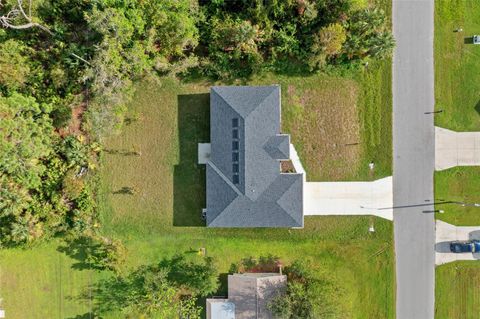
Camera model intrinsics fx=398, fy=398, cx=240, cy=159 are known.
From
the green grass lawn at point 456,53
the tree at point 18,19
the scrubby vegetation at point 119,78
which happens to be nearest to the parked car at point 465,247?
the scrubby vegetation at point 119,78

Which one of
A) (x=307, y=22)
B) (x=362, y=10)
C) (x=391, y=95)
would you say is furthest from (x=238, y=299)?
(x=362, y=10)

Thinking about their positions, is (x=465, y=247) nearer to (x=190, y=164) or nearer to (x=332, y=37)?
(x=332, y=37)

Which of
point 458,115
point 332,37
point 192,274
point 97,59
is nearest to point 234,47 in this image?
point 332,37

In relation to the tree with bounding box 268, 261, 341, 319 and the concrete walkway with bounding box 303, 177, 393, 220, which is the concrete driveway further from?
the tree with bounding box 268, 261, 341, 319

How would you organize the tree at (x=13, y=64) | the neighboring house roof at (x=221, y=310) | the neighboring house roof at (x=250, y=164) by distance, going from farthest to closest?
the neighboring house roof at (x=221, y=310), the neighboring house roof at (x=250, y=164), the tree at (x=13, y=64)

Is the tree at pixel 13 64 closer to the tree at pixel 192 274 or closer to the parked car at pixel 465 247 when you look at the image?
the tree at pixel 192 274

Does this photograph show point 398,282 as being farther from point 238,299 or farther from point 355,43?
point 355,43
